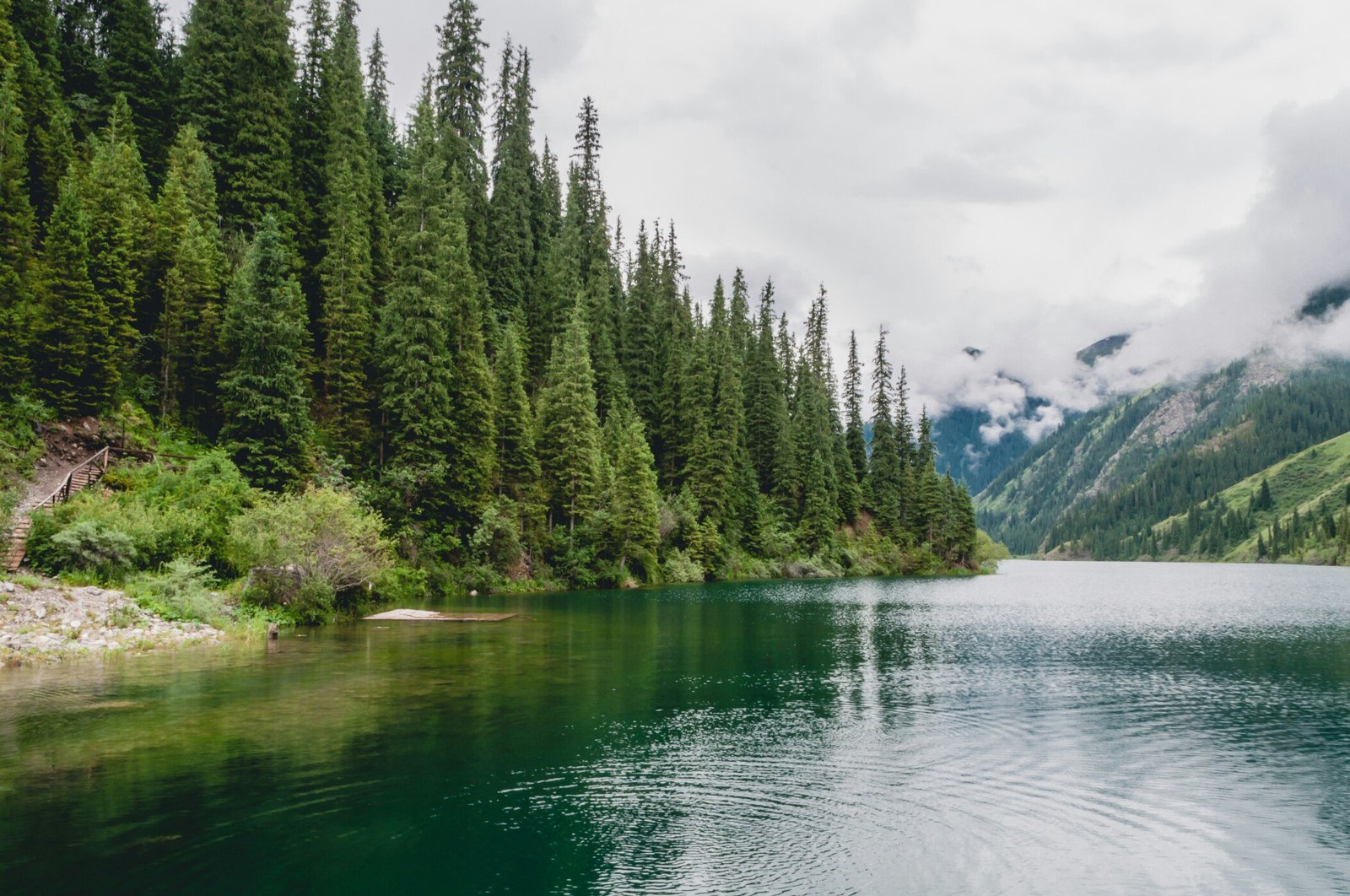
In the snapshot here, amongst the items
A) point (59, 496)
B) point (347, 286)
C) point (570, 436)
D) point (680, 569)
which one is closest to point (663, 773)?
point (59, 496)

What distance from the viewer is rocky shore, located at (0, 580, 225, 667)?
24.8 m

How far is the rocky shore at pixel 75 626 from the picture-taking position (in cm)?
2480

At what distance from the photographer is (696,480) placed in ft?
302

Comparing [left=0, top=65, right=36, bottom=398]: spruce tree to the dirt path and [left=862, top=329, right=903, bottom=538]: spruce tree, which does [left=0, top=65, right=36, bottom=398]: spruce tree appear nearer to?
the dirt path

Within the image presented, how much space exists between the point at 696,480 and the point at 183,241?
56719 millimetres

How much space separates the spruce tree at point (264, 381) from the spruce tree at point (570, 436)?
25.6 meters

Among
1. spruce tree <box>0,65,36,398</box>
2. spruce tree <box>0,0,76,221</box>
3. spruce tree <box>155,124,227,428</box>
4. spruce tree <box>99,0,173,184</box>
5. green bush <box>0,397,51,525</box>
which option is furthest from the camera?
spruce tree <box>99,0,173,184</box>

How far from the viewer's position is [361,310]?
58.3 m

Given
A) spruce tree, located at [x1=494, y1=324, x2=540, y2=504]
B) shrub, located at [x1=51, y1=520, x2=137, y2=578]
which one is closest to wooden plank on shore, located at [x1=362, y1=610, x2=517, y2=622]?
shrub, located at [x1=51, y1=520, x2=137, y2=578]

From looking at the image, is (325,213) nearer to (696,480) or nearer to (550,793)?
(696,480)

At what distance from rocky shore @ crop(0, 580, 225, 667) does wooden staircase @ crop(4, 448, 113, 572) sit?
5.88 feet

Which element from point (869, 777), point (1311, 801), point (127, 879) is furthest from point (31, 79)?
point (1311, 801)

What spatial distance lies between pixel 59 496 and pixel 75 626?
35.2 feet

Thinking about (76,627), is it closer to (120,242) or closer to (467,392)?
(120,242)
